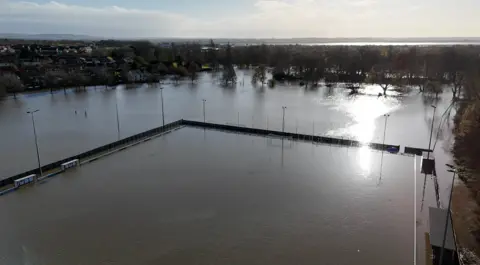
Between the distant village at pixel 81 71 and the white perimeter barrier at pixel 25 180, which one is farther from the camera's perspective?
the distant village at pixel 81 71

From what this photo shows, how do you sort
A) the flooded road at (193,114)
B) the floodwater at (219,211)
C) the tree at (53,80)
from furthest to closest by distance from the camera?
the tree at (53,80) < the flooded road at (193,114) < the floodwater at (219,211)

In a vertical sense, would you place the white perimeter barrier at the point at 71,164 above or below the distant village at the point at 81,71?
below

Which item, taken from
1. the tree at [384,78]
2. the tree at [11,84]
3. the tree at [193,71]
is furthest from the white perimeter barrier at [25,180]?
the tree at [193,71]

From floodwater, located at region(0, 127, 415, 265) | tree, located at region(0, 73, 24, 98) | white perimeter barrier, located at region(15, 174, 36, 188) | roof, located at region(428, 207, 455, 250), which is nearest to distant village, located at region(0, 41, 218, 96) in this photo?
tree, located at region(0, 73, 24, 98)

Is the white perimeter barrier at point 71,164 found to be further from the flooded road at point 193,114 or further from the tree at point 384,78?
the tree at point 384,78

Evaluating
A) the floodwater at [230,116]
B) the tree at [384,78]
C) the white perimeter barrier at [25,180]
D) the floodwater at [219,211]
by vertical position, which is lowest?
the floodwater at [219,211]

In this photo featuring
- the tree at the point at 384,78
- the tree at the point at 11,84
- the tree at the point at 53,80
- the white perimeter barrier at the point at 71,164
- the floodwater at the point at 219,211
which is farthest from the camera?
the tree at the point at 384,78

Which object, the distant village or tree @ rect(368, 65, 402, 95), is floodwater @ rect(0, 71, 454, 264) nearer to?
tree @ rect(368, 65, 402, 95)
